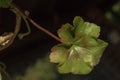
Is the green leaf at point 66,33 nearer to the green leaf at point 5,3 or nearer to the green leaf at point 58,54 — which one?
the green leaf at point 58,54

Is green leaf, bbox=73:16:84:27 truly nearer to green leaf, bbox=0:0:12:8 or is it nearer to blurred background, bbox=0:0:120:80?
green leaf, bbox=0:0:12:8

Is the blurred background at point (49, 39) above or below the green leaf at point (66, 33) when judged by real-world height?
below

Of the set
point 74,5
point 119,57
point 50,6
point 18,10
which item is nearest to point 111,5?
point 119,57

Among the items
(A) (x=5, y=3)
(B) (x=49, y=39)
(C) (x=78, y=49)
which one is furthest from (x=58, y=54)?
(B) (x=49, y=39)

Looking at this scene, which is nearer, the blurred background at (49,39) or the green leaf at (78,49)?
the green leaf at (78,49)

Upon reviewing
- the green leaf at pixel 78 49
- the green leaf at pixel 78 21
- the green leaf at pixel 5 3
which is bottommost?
the green leaf at pixel 78 49

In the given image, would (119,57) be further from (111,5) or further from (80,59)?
(80,59)

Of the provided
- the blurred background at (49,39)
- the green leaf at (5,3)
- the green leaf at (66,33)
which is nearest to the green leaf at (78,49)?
the green leaf at (66,33)
